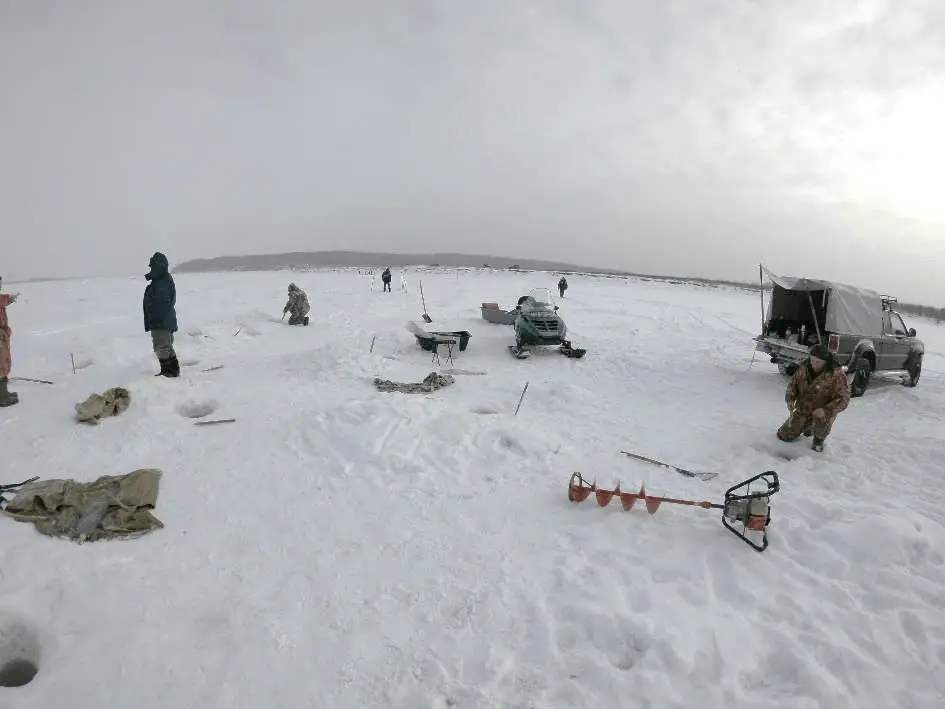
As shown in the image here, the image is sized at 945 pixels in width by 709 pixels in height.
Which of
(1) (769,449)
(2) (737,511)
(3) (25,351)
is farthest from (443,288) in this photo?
(2) (737,511)

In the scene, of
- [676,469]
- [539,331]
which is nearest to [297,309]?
[539,331]

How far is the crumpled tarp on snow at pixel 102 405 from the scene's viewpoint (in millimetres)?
6668

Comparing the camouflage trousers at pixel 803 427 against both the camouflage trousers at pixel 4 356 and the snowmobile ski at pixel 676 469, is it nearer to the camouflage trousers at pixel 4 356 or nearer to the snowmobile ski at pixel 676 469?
the snowmobile ski at pixel 676 469

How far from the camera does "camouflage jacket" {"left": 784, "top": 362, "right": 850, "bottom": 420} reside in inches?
257

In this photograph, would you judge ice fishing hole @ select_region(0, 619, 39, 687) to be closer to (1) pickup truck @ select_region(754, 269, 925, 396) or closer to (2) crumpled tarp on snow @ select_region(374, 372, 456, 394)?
(2) crumpled tarp on snow @ select_region(374, 372, 456, 394)

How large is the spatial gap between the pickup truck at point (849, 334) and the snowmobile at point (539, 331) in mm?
4460

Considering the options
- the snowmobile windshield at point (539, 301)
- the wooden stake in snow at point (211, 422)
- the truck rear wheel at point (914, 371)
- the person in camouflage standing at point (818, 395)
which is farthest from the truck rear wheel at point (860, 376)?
the wooden stake in snow at point (211, 422)

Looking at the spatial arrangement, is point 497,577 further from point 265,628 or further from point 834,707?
point 834,707

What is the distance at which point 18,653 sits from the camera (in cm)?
343

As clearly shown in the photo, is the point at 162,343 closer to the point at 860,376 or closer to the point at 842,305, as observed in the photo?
the point at 842,305

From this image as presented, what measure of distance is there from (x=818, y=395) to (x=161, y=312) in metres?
10.4

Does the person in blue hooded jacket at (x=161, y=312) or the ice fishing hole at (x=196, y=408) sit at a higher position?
the person in blue hooded jacket at (x=161, y=312)

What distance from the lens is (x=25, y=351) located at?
1171 centimetres

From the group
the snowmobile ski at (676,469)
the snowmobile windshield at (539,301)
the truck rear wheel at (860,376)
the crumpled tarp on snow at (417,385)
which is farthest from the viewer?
the snowmobile windshield at (539,301)
